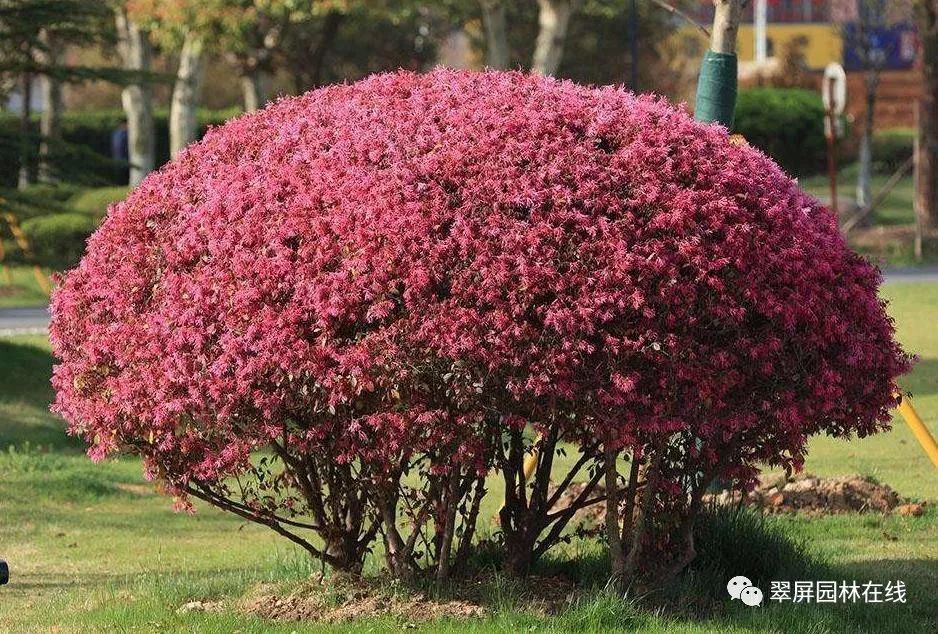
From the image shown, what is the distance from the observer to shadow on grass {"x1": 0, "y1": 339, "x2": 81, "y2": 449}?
1525 cm

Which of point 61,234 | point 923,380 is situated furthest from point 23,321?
point 923,380

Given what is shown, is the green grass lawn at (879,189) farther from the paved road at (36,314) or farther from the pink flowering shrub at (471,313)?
the pink flowering shrub at (471,313)

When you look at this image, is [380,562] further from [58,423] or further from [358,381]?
[58,423]

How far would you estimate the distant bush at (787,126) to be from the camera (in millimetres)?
45719

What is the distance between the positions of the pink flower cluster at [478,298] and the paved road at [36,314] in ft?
45.5

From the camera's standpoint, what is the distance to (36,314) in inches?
989

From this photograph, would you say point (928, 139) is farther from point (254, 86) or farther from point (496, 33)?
point (254, 86)

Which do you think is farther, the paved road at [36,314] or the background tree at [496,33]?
the background tree at [496,33]

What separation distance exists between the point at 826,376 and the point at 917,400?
9.85 metres

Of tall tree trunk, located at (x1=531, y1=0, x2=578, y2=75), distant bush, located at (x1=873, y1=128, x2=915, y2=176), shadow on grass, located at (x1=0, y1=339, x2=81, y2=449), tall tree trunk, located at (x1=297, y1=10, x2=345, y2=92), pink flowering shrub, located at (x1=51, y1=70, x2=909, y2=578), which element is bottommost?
shadow on grass, located at (x1=0, y1=339, x2=81, y2=449)

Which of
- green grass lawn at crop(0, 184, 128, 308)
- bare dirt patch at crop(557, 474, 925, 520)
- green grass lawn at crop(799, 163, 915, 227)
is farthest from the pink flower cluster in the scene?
green grass lawn at crop(799, 163, 915, 227)

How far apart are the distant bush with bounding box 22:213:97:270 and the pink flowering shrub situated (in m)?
22.2

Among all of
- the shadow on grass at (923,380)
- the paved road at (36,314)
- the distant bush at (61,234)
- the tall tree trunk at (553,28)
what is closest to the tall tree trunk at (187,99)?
the distant bush at (61,234)

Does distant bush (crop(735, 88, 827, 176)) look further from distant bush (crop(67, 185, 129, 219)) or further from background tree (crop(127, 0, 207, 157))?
distant bush (crop(67, 185, 129, 219))
